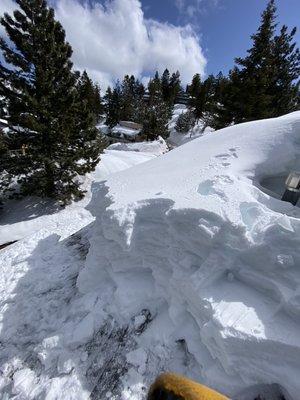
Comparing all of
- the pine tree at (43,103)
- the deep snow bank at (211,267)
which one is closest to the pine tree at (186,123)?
the pine tree at (43,103)

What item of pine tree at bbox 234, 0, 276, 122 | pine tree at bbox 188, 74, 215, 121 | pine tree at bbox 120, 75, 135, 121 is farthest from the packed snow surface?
pine tree at bbox 120, 75, 135, 121

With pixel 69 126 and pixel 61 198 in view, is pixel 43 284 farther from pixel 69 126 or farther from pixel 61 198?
pixel 69 126

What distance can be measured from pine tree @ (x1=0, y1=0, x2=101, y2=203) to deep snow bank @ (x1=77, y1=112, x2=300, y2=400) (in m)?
7.60

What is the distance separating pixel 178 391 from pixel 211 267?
2037mm

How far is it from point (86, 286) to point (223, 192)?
12.0 feet

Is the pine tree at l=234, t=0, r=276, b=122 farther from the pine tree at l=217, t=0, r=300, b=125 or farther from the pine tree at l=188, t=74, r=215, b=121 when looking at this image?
the pine tree at l=188, t=74, r=215, b=121

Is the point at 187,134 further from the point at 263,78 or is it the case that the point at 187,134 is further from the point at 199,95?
the point at 263,78

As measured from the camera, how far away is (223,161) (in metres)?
5.92

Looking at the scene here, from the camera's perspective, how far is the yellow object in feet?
6.96

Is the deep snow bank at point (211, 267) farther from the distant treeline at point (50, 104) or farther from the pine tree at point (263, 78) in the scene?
the pine tree at point (263, 78)

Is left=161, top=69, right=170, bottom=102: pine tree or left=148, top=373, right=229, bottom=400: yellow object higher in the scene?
left=161, top=69, right=170, bottom=102: pine tree

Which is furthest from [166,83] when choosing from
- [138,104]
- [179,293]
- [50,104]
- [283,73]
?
[179,293]

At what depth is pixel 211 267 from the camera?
3967 millimetres

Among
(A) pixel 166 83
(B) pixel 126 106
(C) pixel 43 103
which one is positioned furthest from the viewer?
(A) pixel 166 83
